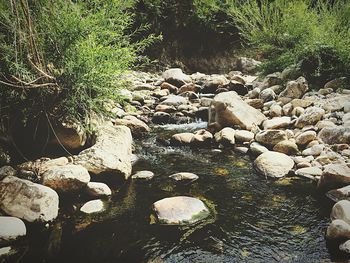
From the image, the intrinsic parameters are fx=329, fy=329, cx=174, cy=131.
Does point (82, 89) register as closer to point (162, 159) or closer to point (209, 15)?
point (162, 159)

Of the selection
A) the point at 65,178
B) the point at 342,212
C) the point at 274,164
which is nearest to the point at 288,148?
the point at 274,164

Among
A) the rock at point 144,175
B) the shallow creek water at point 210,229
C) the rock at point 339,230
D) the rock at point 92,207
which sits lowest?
the shallow creek water at point 210,229

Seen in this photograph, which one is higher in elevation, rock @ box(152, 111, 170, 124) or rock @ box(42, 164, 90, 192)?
rock @ box(42, 164, 90, 192)

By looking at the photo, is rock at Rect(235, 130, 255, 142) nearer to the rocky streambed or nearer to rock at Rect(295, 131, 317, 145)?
the rocky streambed

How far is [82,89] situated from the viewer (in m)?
3.82

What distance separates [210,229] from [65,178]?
59.1 inches

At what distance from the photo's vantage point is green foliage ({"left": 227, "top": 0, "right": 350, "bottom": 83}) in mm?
6414

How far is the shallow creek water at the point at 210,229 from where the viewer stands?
8.40 ft

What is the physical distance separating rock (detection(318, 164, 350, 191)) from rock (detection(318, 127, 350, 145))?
3.41ft

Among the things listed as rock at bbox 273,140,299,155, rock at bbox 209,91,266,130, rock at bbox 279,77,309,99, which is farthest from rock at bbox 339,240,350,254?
rock at bbox 279,77,309,99

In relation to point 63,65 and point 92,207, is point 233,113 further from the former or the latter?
point 92,207

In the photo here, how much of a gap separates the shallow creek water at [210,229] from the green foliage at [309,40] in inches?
146

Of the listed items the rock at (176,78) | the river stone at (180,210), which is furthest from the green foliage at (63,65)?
the rock at (176,78)

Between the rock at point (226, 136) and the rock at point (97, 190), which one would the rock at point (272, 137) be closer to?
the rock at point (226, 136)
